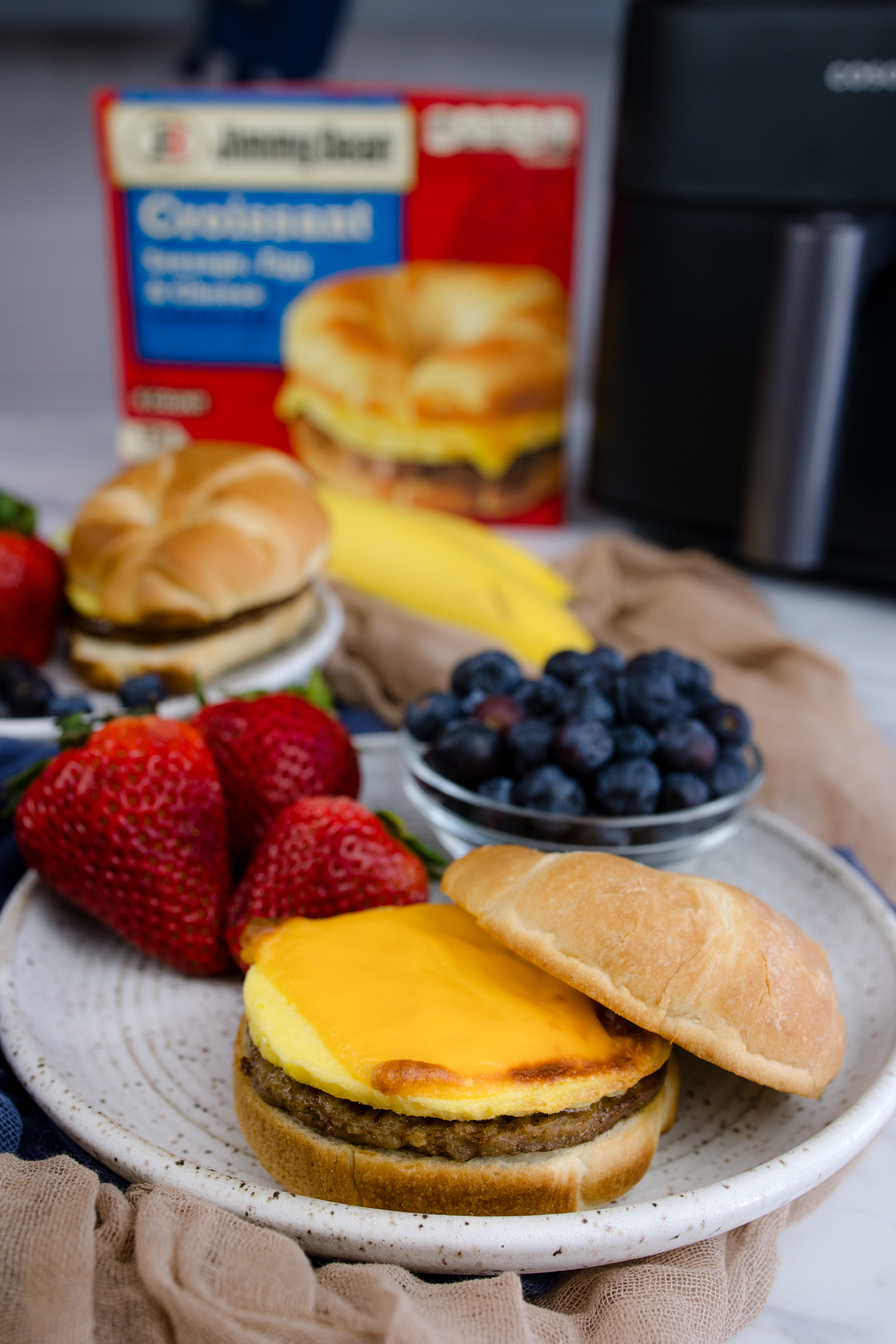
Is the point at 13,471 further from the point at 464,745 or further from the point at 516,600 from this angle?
the point at 464,745

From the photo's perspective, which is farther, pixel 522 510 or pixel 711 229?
pixel 522 510

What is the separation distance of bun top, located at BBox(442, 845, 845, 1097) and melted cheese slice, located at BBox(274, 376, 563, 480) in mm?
1249

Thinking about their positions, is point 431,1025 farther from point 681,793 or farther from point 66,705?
point 66,705

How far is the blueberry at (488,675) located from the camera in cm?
101

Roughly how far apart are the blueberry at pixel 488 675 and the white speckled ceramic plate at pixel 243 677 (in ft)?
0.68

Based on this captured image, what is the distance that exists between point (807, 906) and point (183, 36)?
11.0ft

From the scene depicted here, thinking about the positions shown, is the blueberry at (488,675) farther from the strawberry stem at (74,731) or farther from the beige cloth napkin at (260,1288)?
the beige cloth napkin at (260,1288)

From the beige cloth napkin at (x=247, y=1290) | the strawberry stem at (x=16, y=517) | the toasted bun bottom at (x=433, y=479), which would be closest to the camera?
the beige cloth napkin at (x=247, y=1290)

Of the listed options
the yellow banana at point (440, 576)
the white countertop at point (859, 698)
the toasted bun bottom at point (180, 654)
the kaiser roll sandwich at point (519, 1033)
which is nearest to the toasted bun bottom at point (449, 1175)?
the kaiser roll sandwich at point (519, 1033)

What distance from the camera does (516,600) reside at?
1.47 metres

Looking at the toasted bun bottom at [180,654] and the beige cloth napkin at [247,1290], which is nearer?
the beige cloth napkin at [247,1290]

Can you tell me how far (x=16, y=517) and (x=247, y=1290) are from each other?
104 cm

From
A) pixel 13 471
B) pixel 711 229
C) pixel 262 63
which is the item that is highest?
pixel 262 63

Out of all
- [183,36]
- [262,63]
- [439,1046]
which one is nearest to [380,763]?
[439,1046]
